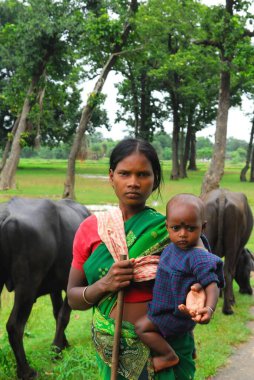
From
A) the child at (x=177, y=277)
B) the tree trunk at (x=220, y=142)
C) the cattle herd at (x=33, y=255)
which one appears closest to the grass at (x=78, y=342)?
the cattle herd at (x=33, y=255)

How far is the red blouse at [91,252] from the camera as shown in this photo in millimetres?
2318

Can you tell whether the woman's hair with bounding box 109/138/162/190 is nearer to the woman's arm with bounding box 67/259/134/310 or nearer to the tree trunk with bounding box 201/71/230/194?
the woman's arm with bounding box 67/259/134/310

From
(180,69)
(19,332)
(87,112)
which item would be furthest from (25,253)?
(180,69)

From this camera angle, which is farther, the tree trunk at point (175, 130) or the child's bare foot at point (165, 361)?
the tree trunk at point (175, 130)

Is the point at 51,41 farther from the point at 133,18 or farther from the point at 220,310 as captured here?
the point at 220,310

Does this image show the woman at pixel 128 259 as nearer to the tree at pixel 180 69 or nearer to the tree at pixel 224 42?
the tree at pixel 224 42

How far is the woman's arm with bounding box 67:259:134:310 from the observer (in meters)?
2.19

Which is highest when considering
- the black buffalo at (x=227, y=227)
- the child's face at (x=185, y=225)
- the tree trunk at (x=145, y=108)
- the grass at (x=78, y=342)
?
the tree trunk at (x=145, y=108)

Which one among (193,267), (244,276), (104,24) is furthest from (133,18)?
(193,267)

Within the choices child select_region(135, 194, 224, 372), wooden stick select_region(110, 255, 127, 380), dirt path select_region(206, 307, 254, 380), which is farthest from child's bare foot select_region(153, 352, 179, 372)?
dirt path select_region(206, 307, 254, 380)

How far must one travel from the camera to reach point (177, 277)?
2164mm

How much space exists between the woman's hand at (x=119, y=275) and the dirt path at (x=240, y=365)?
2896mm

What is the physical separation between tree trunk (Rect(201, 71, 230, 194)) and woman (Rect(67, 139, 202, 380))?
46.0 ft

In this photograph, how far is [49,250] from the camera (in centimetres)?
447
